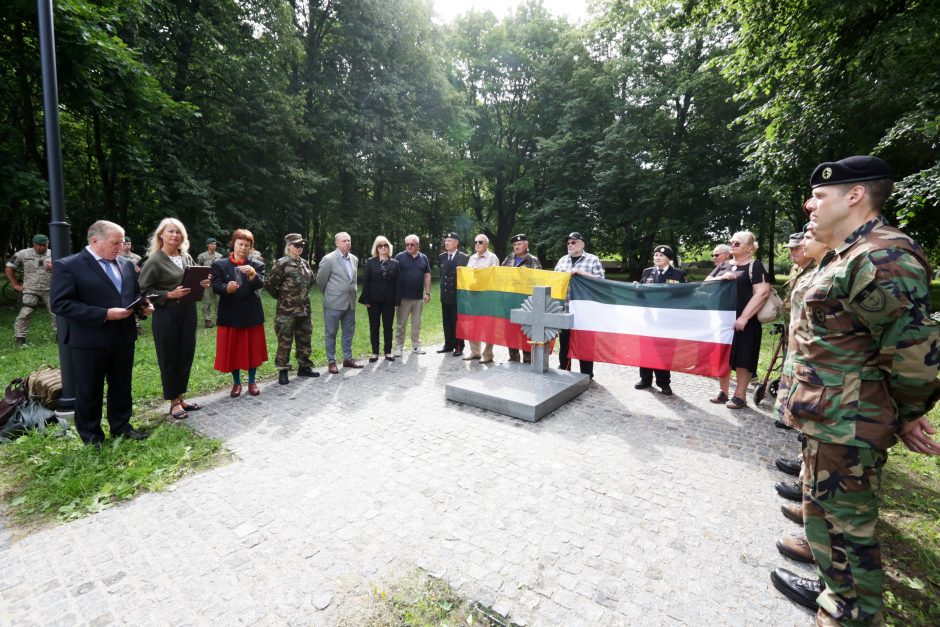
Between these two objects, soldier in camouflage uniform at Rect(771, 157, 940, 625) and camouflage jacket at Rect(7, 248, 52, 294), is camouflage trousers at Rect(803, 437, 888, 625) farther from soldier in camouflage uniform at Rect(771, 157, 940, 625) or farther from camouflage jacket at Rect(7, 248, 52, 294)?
camouflage jacket at Rect(7, 248, 52, 294)

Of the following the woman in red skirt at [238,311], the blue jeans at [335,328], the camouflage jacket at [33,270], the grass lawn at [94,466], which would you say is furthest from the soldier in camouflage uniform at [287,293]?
the camouflage jacket at [33,270]

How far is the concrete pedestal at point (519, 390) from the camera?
4645 millimetres

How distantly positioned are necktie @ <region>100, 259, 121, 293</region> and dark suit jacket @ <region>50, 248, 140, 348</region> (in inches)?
1.5

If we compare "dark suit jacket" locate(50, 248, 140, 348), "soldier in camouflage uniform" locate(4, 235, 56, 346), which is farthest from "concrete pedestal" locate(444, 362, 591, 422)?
"soldier in camouflage uniform" locate(4, 235, 56, 346)

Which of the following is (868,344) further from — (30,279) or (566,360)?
(30,279)

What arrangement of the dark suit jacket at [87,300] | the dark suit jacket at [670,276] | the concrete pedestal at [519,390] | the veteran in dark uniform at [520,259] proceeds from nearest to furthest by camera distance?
the dark suit jacket at [87,300] → the concrete pedestal at [519,390] → the dark suit jacket at [670,276] → the veteran in dark uniform at [520,259]

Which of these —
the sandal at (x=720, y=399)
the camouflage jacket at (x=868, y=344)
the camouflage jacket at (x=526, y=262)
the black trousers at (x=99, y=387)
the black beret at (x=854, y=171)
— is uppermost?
the black beret at (x=854, y=171)

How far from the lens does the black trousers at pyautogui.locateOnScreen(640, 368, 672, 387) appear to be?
5.57 m

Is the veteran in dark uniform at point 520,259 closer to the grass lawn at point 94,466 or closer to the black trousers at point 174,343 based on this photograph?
the black trousers at point 174,343

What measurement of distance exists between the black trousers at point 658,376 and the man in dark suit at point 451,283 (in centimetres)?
326

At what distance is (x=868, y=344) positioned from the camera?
1.91 m

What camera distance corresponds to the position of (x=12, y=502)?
300 cm

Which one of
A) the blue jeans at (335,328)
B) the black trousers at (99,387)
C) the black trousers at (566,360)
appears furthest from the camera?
the blue jeans at (335,328)

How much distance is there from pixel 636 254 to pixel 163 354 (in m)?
20.6
